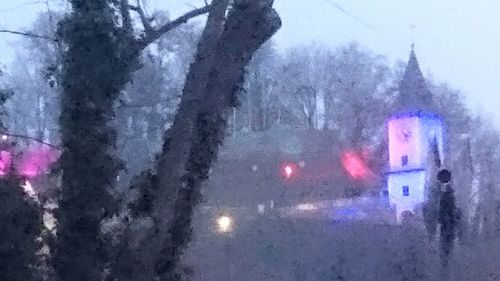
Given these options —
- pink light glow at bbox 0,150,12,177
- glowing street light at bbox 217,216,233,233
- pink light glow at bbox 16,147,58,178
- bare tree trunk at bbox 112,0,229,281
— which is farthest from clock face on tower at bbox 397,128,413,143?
bare tree trunk at bbox 112,0,229,281

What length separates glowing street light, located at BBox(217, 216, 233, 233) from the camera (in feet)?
121

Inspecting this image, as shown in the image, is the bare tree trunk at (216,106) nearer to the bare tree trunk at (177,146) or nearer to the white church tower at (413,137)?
the bare tree trunk at (177,146)

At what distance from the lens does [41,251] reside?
1118cm

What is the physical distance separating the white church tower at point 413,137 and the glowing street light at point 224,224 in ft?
64.7

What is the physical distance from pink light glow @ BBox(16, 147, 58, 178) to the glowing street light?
22433 millimetres

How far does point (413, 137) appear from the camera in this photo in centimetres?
5856

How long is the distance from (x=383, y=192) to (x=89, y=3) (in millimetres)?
45306

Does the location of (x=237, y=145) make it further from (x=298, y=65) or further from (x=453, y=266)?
(x=453, y=266)

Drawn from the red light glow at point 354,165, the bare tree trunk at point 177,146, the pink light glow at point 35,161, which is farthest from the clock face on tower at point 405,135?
the bare tree trunk at point 177,146

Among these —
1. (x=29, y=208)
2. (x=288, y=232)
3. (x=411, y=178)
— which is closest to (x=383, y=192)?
(x=411, y=178)

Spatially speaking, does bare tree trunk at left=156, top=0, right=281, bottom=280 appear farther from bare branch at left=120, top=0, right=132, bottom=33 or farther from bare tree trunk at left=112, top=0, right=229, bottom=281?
bare branch at left=120, top=0, right=132, bottom=33

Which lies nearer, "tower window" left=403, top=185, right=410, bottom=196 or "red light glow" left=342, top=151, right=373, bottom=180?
"red light glow" left=342, top=151, right=373, bottom=180

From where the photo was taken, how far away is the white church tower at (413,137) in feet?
187

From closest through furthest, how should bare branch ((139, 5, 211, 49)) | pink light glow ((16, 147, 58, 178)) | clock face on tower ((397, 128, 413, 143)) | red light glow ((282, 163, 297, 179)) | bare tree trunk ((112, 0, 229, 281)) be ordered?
bare tree trunk ((112, 0, 229, 281)), bare branch ((139, 5, 211, 49)), pink light glow ((16, 147, 58, 178)), red light glow ((282, 163, 297, 179)), clock face on tower ((397, 128, 413, 143))
